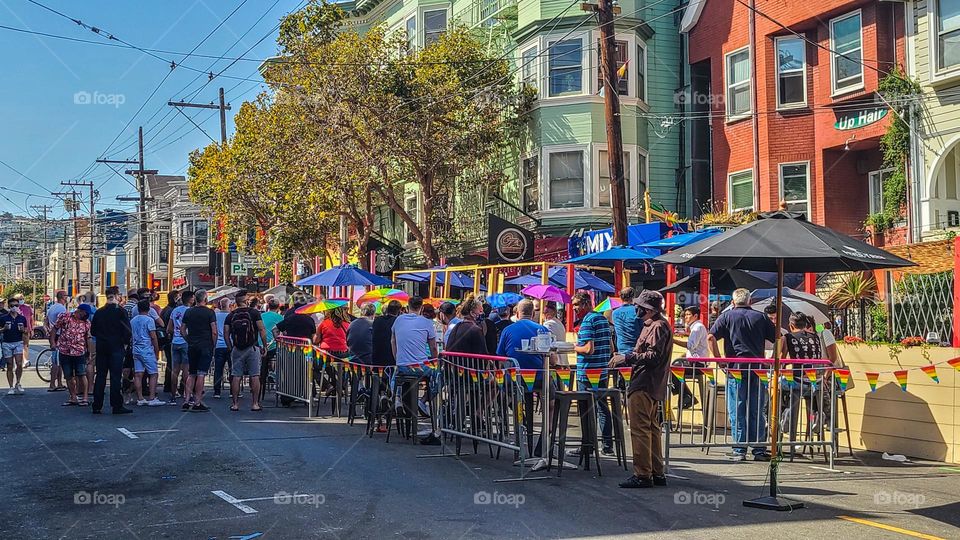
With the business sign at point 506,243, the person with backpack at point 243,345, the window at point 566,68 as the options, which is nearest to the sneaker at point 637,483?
the person with backpack at point 243,345

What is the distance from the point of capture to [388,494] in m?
9.10

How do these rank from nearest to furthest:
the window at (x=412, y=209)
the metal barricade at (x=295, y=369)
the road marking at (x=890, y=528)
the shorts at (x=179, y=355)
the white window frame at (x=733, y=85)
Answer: the road marking at (x=890, y=528), the metal barricade at (x=295, y=369), the shorts at (x=179, y=355), the white window frame at (x=733, y=85), the window at (x=412, y=209)

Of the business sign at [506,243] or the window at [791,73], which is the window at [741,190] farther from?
the business sign at [506,243]

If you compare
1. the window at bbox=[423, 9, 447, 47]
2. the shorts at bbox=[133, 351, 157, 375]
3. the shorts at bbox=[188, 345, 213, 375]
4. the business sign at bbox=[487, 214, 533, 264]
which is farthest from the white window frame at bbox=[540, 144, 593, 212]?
the shorts at bbox=[133, 351, 157, 375]

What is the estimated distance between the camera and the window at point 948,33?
20.3 metres

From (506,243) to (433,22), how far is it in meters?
12.2

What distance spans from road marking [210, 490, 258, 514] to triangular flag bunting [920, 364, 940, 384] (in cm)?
789

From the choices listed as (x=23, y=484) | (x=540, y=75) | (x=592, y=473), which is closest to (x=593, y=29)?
(x=540, y=75)

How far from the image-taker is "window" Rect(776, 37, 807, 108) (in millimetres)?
24858

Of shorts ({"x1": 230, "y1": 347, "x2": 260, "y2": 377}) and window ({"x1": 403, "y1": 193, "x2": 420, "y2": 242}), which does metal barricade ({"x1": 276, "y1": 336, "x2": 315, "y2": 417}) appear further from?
window ({"x1": 403, "y1": 193, "x2": 420, "y2": 242})

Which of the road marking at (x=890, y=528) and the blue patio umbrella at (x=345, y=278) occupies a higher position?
the blue patio umbrella at (x=345, y=278)

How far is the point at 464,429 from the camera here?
11445 mm

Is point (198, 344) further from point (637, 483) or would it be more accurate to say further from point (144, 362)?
point (637, 483)

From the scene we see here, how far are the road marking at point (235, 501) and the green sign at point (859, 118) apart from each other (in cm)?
1841
